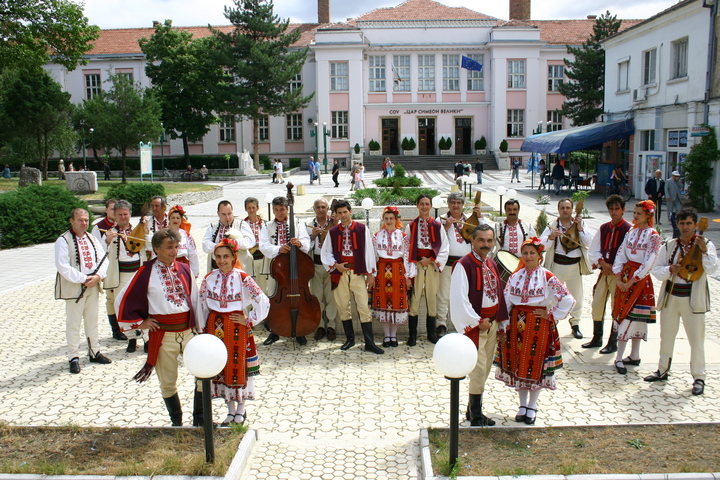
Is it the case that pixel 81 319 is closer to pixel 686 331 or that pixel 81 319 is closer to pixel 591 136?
pixel 686 331

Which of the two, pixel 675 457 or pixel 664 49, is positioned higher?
pixel 664 49

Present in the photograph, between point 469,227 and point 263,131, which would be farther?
point 263,131

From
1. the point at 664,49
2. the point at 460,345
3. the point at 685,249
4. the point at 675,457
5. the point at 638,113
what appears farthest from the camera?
the point at 638,113

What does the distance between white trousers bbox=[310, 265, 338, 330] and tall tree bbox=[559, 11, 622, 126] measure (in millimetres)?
36737

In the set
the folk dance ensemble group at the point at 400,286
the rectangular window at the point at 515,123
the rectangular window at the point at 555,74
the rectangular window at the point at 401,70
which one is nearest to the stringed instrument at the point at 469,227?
the folk dance ensemble group at the point at 400,286

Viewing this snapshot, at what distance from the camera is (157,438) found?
4.82 m

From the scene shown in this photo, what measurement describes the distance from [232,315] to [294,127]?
46.1 meters

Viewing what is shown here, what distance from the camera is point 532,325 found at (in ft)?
16.9

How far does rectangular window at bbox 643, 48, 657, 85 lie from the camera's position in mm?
23344

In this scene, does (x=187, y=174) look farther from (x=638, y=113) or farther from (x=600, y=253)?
(x=600, y=253)

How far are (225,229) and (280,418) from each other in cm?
280

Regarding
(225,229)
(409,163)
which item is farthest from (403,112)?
(225,229)

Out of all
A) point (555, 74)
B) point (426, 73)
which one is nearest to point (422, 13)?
point (426, 73)

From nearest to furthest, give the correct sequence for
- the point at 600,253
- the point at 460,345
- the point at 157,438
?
the point at 460,345, the point at 157,438, the point at 600,253
